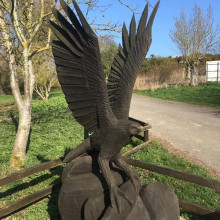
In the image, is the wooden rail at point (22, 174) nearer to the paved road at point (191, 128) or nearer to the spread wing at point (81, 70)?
the spread wing at point (81, 70)

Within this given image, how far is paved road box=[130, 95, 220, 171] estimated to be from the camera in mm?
6254

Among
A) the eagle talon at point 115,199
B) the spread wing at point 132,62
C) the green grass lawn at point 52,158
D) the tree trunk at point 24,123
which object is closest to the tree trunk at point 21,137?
the tree trunk at point 24,123

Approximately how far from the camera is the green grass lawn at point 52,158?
3818 millimetres

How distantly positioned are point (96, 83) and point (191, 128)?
23.5 feet

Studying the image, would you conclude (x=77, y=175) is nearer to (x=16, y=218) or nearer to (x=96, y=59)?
(x=16, y=218)

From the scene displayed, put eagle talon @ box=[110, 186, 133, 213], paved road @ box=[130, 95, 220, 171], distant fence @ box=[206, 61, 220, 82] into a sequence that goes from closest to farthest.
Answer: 1. eagle talon @ box=[110, 186, 133, 213]
2. paved road @ box=[130, 95, 220, 171]
3. distant fence @ box=[206, 61, 220, 82]

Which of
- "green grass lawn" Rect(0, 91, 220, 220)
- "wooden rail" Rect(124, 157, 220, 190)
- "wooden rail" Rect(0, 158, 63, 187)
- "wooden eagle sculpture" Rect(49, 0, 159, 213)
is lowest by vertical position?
"green grass lawn" Rect(0, 91, 220, 220)

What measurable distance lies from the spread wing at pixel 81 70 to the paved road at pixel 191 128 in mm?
3955

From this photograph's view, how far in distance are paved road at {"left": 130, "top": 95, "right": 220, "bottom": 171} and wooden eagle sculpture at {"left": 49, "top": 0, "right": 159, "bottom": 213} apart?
3.69m

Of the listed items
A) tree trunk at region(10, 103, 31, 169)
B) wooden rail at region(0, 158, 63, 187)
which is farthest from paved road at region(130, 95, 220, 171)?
tree trunk at region(10, 103, 31, 169)

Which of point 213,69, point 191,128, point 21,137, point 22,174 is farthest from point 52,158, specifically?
point 213,69

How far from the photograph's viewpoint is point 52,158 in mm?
5598

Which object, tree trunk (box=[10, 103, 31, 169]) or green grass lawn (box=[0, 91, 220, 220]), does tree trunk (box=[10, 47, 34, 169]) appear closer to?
tree trunk (box=[10, 103, 31, 169])

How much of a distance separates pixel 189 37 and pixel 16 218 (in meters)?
21.7
